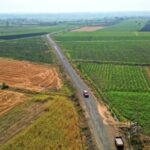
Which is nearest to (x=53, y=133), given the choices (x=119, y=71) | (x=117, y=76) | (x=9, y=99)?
(x=9, y=99)

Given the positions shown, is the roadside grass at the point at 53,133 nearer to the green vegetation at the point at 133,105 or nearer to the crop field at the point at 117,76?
the green vegetation at the point at 133,105

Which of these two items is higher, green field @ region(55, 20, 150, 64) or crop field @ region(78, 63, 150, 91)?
crop field @ region(78, 63, 150, 91)

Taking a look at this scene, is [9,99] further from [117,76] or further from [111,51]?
[111,51]

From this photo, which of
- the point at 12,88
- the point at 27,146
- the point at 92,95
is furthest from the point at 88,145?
the point at 12,88

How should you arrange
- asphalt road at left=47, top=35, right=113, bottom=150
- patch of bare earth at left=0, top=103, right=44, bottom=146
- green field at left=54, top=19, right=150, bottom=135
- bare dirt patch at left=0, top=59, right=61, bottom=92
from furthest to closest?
1. bare dirt patch at left=0, top=59, right=61, bottom=92
2. green field at left=54, top=19, right=150, bottom=135
3. patch of bare earth at left=0, top=103, right=44, bottom=146
4. asphalt road at left=47, top=35, right=113, bottom=150

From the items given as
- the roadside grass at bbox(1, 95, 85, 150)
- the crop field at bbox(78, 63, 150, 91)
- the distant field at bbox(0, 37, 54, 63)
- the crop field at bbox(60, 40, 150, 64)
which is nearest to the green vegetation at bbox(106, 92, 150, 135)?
the crop field at bbox(78, 63, 150, 91)

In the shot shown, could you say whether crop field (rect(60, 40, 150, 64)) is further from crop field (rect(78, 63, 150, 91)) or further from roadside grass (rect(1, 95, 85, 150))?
roadside grass (rect(1, 95, 85, 150))
